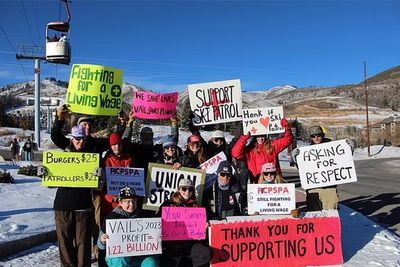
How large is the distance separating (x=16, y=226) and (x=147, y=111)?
299cm

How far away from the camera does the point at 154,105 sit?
26.9 feet

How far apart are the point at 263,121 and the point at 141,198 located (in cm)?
266

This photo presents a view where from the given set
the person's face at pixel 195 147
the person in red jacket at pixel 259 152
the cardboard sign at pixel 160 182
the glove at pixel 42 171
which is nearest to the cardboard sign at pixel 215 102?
the person in red jacket at pixel 259 152

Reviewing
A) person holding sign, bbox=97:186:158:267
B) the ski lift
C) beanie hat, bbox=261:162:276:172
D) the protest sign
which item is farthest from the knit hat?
the ski lift

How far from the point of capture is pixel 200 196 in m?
6.68

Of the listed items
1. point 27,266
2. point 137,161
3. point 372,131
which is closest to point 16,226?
point 27,266

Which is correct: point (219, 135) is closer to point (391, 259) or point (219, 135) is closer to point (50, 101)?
→ point (391, 259)

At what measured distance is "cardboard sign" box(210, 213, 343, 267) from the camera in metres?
6.39

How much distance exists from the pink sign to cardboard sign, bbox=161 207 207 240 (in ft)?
8.02

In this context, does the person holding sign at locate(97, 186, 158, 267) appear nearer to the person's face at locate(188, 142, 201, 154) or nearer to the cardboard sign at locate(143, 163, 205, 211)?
the cardboard sign at locate(143, 163, 205, 211)

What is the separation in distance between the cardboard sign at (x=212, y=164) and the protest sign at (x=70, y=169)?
186 centimetres

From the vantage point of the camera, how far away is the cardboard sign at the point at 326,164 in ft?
24.0

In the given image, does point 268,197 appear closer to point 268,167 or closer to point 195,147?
point 268,167

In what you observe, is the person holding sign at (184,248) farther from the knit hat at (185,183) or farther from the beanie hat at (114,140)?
the beanie hat at (114,140)
